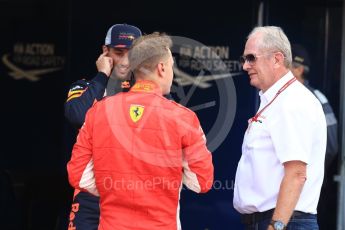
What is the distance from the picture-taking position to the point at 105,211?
121 inches

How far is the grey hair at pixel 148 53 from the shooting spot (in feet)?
9.91

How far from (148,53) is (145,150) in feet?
1.27

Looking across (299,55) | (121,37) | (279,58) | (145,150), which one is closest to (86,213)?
(145,150)

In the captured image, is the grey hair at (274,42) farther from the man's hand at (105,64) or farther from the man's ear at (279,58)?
the man's hand at (105,64)

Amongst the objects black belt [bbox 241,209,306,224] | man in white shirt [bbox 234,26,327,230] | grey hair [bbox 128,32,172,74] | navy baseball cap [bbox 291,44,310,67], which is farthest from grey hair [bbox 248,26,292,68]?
navy baseball cap [bbox 291,44,310,67]

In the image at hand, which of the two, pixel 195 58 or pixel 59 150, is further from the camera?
pixel 59 150

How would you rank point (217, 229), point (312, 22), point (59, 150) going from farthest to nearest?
point (59, 150)
point (312, 22)
point (217, 229)

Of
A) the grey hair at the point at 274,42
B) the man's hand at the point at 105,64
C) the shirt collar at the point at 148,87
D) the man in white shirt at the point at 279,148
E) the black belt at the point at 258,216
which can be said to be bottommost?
the black belt at the point at 258,216

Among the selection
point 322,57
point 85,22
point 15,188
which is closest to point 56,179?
point 15,188

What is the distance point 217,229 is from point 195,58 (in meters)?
1.23

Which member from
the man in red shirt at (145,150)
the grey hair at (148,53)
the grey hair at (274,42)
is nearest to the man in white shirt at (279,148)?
the grey hair at (274,42)

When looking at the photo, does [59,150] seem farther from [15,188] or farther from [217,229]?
[217,229]

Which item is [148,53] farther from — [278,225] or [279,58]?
[278,225]

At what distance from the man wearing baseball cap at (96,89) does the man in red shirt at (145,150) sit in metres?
0.52
